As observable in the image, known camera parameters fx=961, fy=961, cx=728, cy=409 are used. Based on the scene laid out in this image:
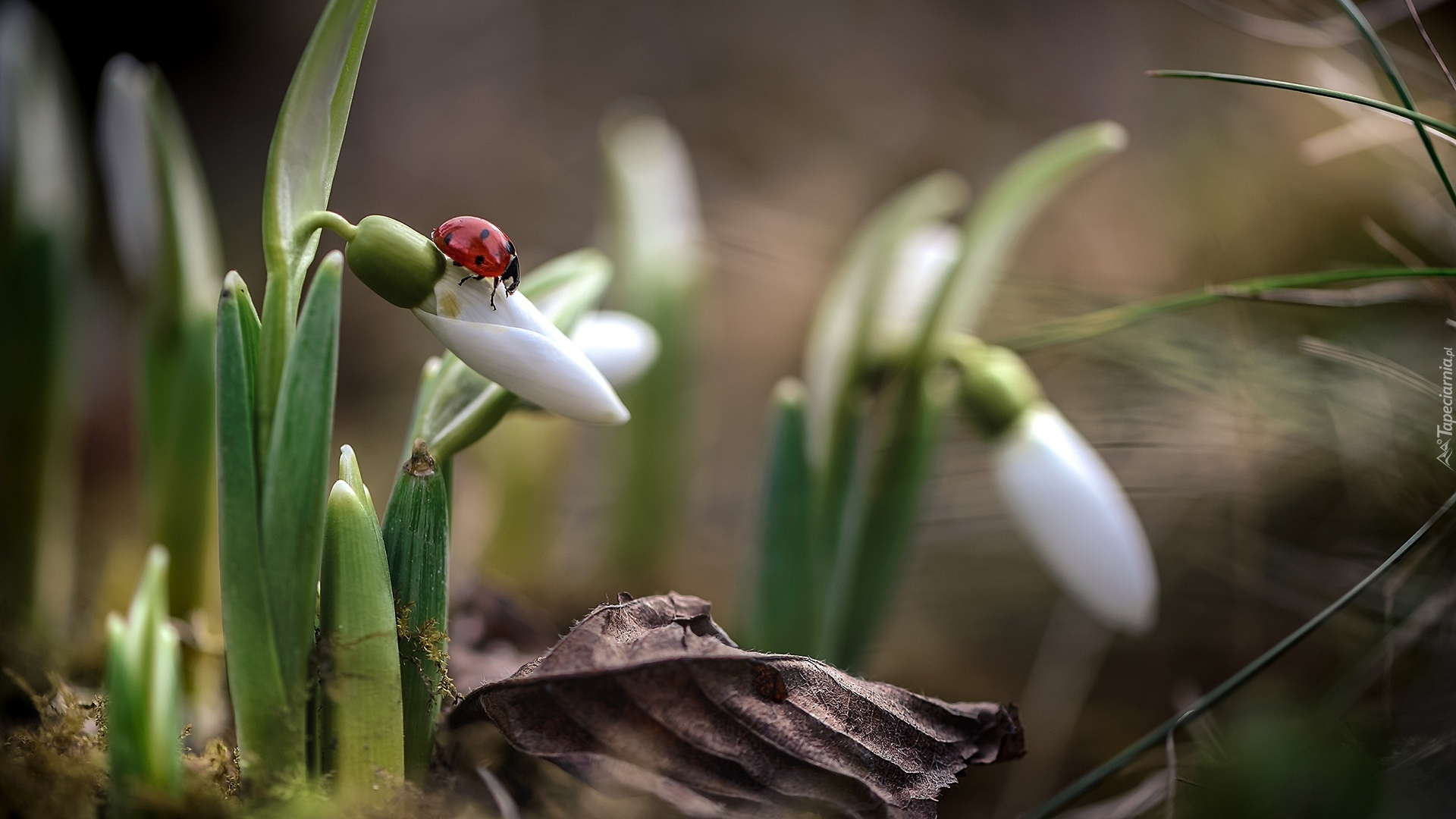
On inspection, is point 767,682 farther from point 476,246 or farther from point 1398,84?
point 1398,84

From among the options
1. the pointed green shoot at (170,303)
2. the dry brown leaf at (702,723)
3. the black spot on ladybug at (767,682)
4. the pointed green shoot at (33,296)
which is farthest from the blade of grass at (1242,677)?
the pointed green shoot at (33,296)

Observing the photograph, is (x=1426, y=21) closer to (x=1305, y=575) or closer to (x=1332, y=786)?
(x=1305, y=575)

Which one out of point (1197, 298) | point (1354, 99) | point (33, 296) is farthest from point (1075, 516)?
point (33, 296)

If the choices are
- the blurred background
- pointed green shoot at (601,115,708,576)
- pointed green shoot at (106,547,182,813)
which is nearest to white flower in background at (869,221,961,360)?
the blurred background

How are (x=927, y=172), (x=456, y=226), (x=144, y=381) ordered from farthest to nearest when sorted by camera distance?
(x=927, y=172) → (x=144, y=381) → (x=456, y=226)

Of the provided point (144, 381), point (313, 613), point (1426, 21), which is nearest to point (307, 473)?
point (313, 613)

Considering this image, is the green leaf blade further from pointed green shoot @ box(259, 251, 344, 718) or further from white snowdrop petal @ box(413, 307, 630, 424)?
pointed green shoot @ box(259, 251, 344, 718)
